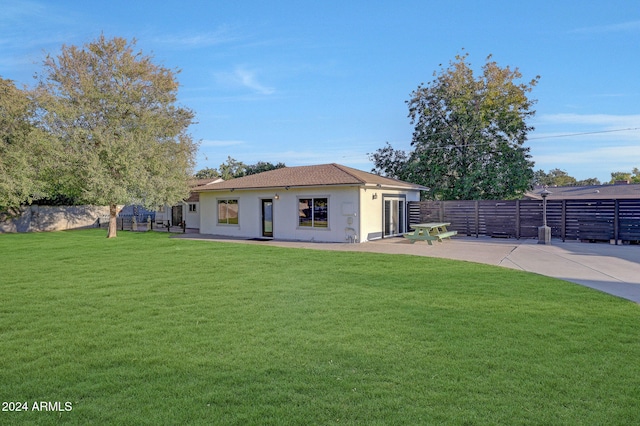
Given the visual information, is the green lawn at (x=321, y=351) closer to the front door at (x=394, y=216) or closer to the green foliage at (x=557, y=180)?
the front door at (x=394, y=216)

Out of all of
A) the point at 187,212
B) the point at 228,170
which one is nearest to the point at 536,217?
the point at 187,212

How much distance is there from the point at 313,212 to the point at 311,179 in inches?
59.6

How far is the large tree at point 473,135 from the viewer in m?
24.1

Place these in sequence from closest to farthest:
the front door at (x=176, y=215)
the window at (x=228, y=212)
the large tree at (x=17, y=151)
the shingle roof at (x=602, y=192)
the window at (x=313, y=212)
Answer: the window at (x=313, y=212) → the window at (x=228, y=212) → the large tree at (x=17, y=151) → the shingle roof at (x=602, y=192) → the front door at (x=176, y=215)

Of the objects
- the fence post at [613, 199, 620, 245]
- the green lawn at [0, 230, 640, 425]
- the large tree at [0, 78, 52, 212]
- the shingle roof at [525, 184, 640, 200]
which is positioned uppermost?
the large tree at [0, 78, 52, 212]

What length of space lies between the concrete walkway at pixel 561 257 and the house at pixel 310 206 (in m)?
1.14

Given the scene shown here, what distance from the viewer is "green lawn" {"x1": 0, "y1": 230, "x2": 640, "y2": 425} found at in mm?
2889

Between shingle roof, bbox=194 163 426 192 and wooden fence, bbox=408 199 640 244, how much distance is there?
2290 mm

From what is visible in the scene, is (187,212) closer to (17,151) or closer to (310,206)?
(17,151)

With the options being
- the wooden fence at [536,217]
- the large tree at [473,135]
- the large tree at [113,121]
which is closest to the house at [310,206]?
the wooden fence at [536,217]

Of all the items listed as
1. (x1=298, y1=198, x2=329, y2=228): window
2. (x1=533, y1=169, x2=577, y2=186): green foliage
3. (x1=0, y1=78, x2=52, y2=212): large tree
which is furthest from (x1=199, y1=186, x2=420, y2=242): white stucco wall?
(x1=533, y1=169, x2=577, y2=186): green foliage

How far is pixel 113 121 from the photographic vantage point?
64.3 feet

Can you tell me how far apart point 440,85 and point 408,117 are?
9.78 ft

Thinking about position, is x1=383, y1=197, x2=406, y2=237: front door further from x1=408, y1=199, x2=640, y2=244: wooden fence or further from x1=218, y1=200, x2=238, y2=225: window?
x1=218, y1=200, x2=238, y2=225: window
